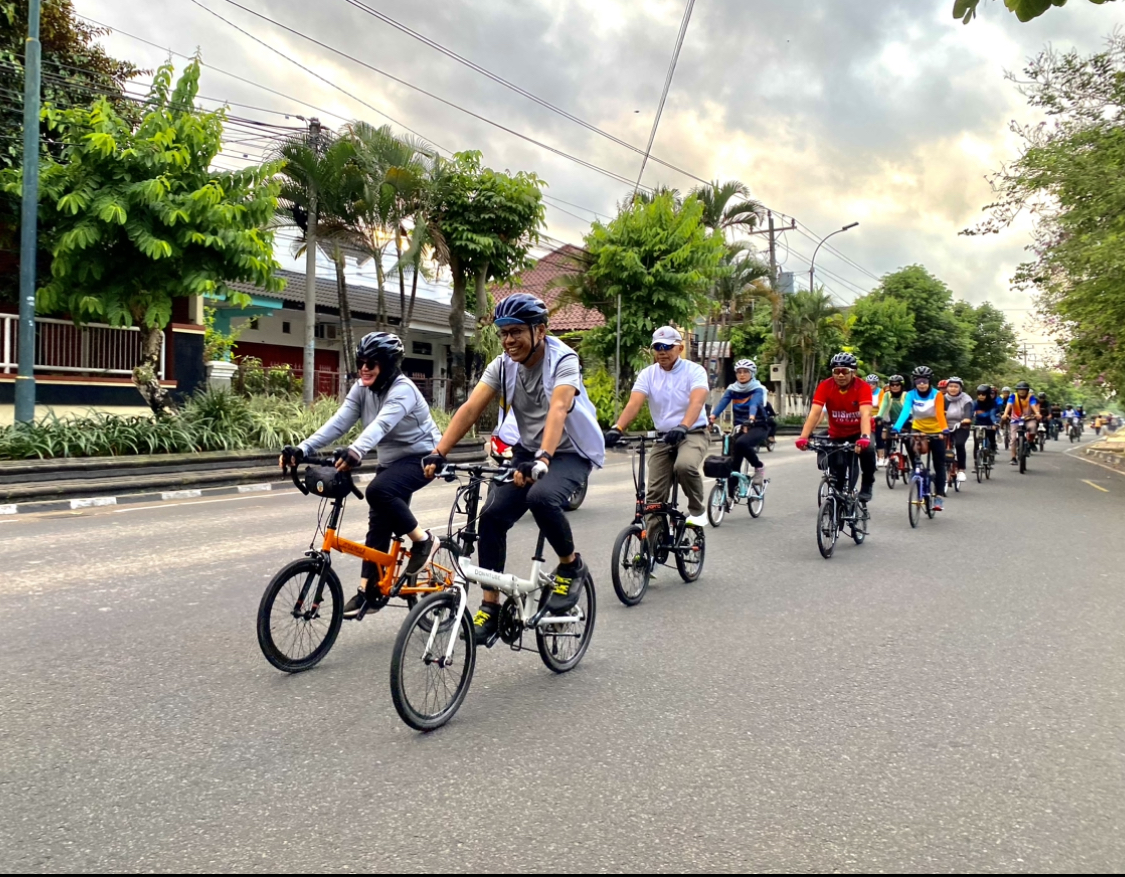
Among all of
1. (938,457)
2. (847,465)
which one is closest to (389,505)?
(847,465)

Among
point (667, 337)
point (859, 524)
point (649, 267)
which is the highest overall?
point (649, 267)

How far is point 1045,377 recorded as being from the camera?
134000 millimetres

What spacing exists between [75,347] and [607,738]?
15.7 meters

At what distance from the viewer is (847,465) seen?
A: 885cm

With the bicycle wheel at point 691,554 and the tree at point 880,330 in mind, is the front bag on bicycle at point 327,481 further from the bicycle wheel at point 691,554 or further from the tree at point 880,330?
the tree at point 880,330

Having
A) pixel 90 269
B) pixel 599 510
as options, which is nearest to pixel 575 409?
pixel 599 510

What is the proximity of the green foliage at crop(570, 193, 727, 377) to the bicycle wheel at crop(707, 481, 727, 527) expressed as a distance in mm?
15933

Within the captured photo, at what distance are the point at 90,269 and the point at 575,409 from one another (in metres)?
12.4

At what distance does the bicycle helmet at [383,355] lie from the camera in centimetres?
502

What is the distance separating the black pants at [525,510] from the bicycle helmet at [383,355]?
1.08 meters

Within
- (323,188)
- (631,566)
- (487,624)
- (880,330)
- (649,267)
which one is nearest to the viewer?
(487,624)

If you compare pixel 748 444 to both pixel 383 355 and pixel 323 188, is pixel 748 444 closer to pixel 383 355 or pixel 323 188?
pixel 383 355

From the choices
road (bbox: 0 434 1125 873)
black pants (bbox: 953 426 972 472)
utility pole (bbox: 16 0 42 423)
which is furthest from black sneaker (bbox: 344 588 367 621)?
black pants (bbox: 953 426 972 472)

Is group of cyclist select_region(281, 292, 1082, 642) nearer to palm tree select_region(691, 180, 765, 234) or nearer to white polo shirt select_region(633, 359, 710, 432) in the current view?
white polo shirt select_region(633, 359, 710, 432)
